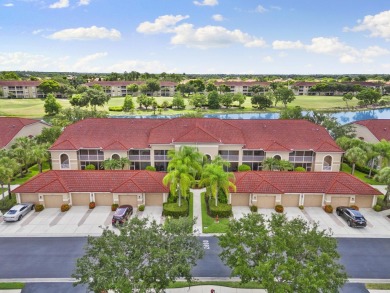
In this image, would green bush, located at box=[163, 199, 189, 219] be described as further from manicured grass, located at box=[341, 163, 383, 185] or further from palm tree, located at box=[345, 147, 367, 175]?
manicured grass, located at box=[341, 163, 383, 185]

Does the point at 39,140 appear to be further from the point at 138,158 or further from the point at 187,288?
the point at 187,288

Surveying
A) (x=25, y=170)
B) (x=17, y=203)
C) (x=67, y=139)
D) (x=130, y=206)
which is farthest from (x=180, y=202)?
(x=25, y=170)

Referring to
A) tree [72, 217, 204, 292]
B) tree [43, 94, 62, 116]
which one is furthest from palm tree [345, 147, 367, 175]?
tree [43, 94, 62, 116]

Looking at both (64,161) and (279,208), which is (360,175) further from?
(64,161)

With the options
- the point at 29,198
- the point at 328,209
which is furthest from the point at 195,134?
the point at 29,198

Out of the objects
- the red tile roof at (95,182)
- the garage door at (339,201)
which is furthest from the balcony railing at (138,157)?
the garage door at (339,201)

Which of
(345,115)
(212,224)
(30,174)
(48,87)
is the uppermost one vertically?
(48,87)
